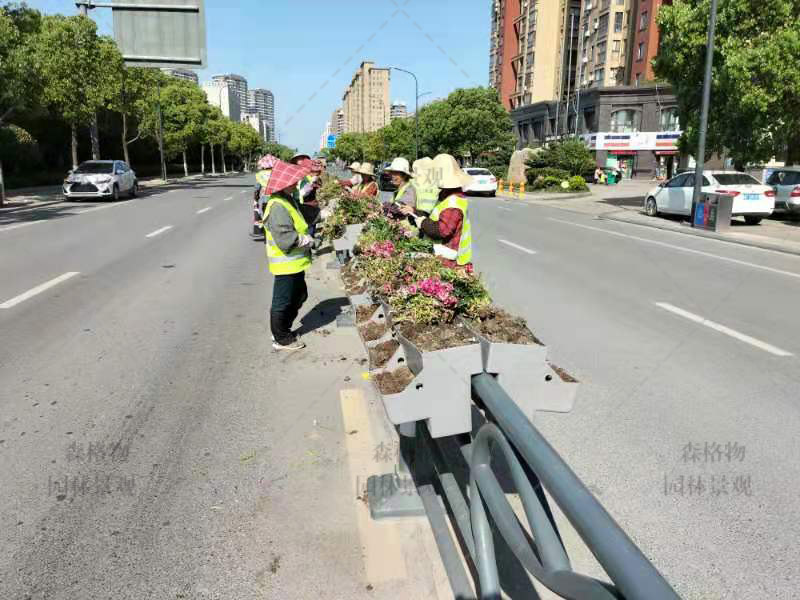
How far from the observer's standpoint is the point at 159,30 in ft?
67.1

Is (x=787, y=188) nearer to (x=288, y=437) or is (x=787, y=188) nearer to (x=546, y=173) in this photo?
(x=546, y=173)

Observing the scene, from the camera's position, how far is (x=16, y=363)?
588cm

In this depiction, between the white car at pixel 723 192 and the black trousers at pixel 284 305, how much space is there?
15.8 metres

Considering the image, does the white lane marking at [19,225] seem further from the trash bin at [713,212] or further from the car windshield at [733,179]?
the car windshield at [733,179]

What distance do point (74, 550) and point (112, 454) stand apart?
1050mm

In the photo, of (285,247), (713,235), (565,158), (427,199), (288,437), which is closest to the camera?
(288,437)

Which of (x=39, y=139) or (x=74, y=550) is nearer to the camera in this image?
(x=74, y=550)

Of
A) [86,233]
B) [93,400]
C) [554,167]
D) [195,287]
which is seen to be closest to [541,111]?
[554,167]

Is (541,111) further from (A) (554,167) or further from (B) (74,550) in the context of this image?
(B) (74,550)

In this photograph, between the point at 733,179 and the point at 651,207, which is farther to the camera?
the point at 651,207

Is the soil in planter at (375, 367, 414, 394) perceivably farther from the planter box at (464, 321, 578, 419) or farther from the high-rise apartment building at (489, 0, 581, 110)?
the high-rise apartment building at (489, 0, 581, 110)

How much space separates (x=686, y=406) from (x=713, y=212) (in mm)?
14985

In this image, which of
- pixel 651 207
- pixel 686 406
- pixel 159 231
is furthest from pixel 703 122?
pixel 686 406

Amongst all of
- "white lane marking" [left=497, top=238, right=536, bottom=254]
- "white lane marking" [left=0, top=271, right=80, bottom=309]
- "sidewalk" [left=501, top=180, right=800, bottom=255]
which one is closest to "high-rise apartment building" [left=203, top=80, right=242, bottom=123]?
"sidewalk" [left=501, top=180, right=800, bottom=255]
